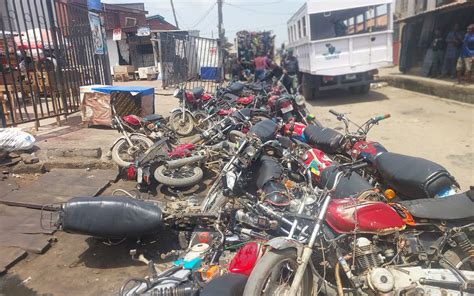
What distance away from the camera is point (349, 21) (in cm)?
1084

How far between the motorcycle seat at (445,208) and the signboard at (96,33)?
8305mm

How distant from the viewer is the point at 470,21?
11477 millimetres

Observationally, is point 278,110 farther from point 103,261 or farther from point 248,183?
point 103,261

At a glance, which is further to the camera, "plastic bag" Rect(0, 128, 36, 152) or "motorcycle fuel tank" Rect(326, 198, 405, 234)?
"plastic bag" Rect(0, 128, 36, 152)

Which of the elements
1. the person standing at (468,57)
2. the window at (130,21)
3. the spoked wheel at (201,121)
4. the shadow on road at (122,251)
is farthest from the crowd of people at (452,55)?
the window at (130,21)

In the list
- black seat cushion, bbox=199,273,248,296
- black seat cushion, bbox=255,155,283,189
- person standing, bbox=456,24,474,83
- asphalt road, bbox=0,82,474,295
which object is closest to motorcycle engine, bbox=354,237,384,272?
black seat cushion, bbox=199,273,248,296

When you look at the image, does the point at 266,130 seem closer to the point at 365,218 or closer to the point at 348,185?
the point at 348,185

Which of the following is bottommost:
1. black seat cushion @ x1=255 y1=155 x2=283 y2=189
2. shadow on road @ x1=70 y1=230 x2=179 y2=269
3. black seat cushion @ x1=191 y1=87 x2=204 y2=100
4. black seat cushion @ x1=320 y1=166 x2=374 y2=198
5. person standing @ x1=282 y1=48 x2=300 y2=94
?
shadow on road @ x1=70 y1=230 x2=179 y2=269

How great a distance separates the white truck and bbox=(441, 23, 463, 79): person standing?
2.53m

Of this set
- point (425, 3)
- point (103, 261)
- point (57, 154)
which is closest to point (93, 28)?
point (57, 154)

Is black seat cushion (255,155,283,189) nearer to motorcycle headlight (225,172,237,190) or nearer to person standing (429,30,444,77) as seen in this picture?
motorcycle headlight (225,172,237,190)

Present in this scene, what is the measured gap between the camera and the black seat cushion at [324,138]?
15.0 feet

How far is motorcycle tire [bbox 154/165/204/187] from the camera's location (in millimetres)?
4469

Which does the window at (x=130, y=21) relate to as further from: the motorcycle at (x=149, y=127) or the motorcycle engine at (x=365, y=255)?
the motorcycle engine at (x=365, y=255)
